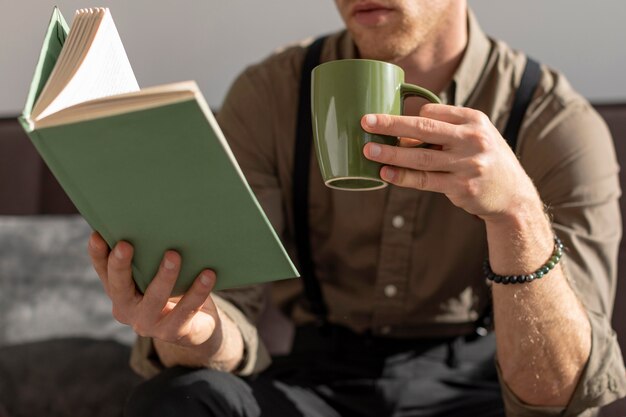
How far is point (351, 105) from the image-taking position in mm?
817

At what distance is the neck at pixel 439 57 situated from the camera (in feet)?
4.31

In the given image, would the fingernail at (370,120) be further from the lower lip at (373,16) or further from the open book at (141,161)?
the lower lip at (373,16)

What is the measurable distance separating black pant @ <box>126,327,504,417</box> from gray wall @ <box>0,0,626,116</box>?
0.71 meters

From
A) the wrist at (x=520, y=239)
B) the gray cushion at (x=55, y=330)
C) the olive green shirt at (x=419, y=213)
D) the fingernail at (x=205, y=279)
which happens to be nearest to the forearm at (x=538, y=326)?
the wrist at (x=520, y=239)

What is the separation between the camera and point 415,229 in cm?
129

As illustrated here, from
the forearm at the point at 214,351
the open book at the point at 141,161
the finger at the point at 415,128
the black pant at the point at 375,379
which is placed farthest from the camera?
the black pant at the point at 375,379

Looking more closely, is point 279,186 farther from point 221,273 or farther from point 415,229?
point 221,273

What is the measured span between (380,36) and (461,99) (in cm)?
19

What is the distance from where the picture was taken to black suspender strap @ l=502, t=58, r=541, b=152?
124cm

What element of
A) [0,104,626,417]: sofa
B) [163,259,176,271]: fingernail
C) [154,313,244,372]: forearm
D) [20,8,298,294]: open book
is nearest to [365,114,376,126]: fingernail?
[20,8,298,294]: open book

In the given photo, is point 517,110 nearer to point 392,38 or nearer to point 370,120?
point 392,38

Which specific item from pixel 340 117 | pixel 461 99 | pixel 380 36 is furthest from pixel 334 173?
pixel 461 99

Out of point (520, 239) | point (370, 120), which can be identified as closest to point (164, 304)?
point (370, 120)

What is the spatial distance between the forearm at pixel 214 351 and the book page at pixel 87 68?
1.19 ft
